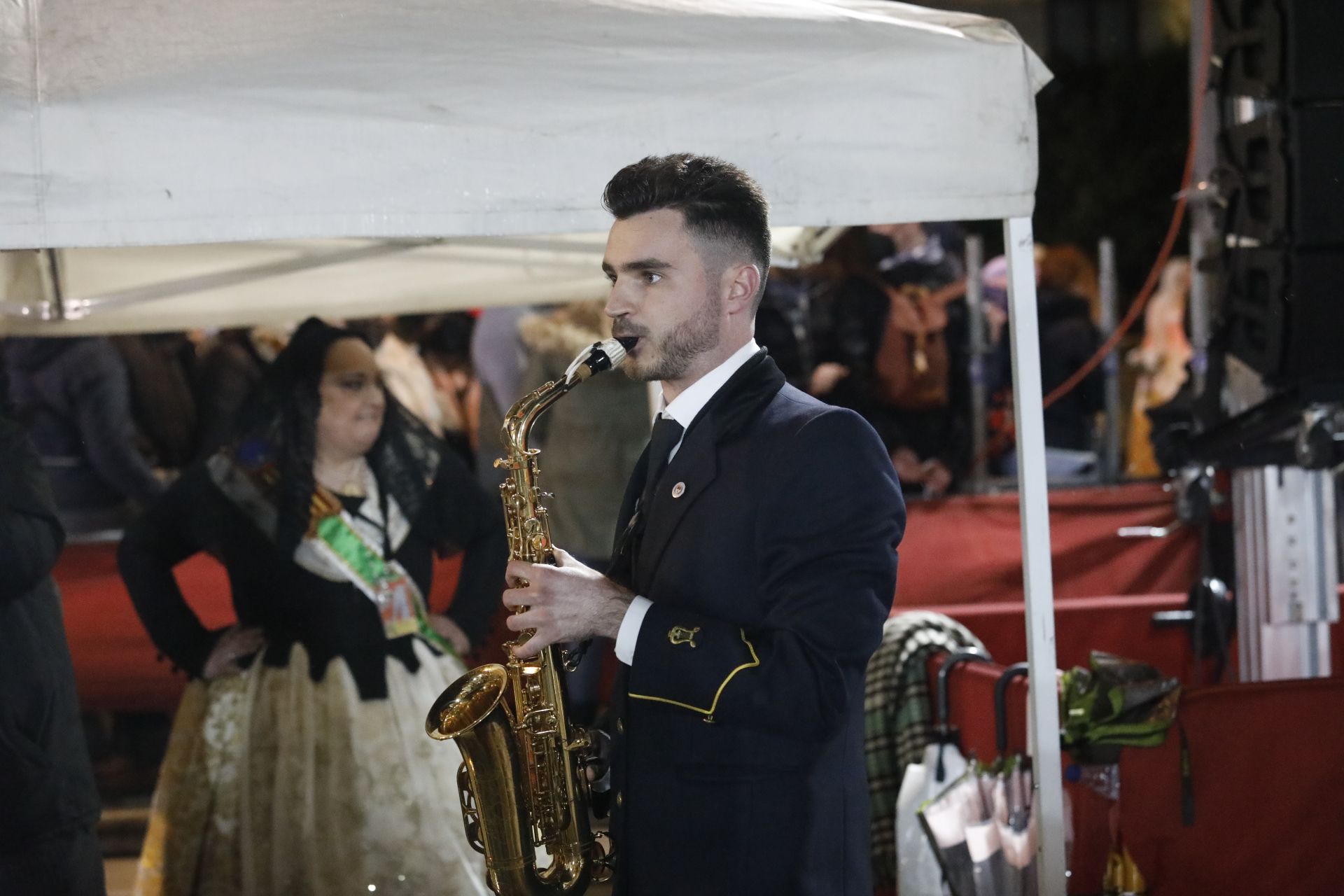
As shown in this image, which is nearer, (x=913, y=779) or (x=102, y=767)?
(x=913, y=779)

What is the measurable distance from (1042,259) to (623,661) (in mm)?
7311

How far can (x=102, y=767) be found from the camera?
239 inches

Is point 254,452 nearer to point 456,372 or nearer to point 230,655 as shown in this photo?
point 230,655

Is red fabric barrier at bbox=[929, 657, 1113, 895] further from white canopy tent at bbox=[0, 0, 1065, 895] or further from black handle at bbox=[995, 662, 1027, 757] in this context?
white canopy tent at bbox=[0, 0, 1065, 895]

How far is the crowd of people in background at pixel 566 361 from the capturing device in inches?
239

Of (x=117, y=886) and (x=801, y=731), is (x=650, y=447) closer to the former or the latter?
(x=801, y=731)

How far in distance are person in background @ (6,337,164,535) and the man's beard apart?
416 cm

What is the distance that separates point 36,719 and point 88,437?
8.53ft

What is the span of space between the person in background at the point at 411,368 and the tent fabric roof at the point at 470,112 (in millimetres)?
3069

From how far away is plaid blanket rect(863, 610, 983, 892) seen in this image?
4.46 metres

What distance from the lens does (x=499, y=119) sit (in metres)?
2.93

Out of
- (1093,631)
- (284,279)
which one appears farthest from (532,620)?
(1093,631)

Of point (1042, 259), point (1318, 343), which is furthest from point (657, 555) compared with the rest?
point (1042, 259)

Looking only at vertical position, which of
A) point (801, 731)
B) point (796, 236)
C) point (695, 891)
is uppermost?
point (796, 236)
